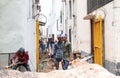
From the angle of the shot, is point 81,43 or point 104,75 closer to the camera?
point 104,75

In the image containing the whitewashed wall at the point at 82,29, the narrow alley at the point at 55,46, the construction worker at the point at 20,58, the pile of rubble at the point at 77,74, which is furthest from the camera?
the whitewashed wall at the point at 82,29

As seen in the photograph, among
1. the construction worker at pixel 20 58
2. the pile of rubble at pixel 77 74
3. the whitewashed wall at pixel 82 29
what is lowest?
the pile of rubble at pixel 77 74

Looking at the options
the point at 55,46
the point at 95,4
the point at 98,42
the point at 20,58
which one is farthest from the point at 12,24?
the point at 95,4

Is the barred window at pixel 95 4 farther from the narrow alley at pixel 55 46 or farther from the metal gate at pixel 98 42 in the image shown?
A: the metal gate at pixel 98 42

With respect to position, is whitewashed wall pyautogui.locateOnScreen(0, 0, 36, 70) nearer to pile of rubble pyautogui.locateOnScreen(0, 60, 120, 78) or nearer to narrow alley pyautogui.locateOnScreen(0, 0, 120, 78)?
narrow alley pyautogui.locateOnScreen(0, 0, 120, 78)

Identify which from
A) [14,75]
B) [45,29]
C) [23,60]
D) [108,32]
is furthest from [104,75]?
[45,29]

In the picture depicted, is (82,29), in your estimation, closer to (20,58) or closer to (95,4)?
(95,4)

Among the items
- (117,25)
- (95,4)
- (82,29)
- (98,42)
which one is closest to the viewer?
(117,25)

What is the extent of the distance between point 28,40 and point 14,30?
1.20 meters

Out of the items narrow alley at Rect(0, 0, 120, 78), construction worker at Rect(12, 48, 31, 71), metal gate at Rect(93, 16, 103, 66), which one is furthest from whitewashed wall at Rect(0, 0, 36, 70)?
metal gate at Rect(93, 16, 103, 66)

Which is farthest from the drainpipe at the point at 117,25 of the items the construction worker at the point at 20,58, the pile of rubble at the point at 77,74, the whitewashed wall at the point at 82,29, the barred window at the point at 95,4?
the whitewashed wall at the point at 82,29

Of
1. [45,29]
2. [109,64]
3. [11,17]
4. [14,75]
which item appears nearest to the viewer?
[14,75]

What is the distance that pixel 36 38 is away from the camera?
15984 mm

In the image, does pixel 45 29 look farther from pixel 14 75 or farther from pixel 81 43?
pixel 14 75
